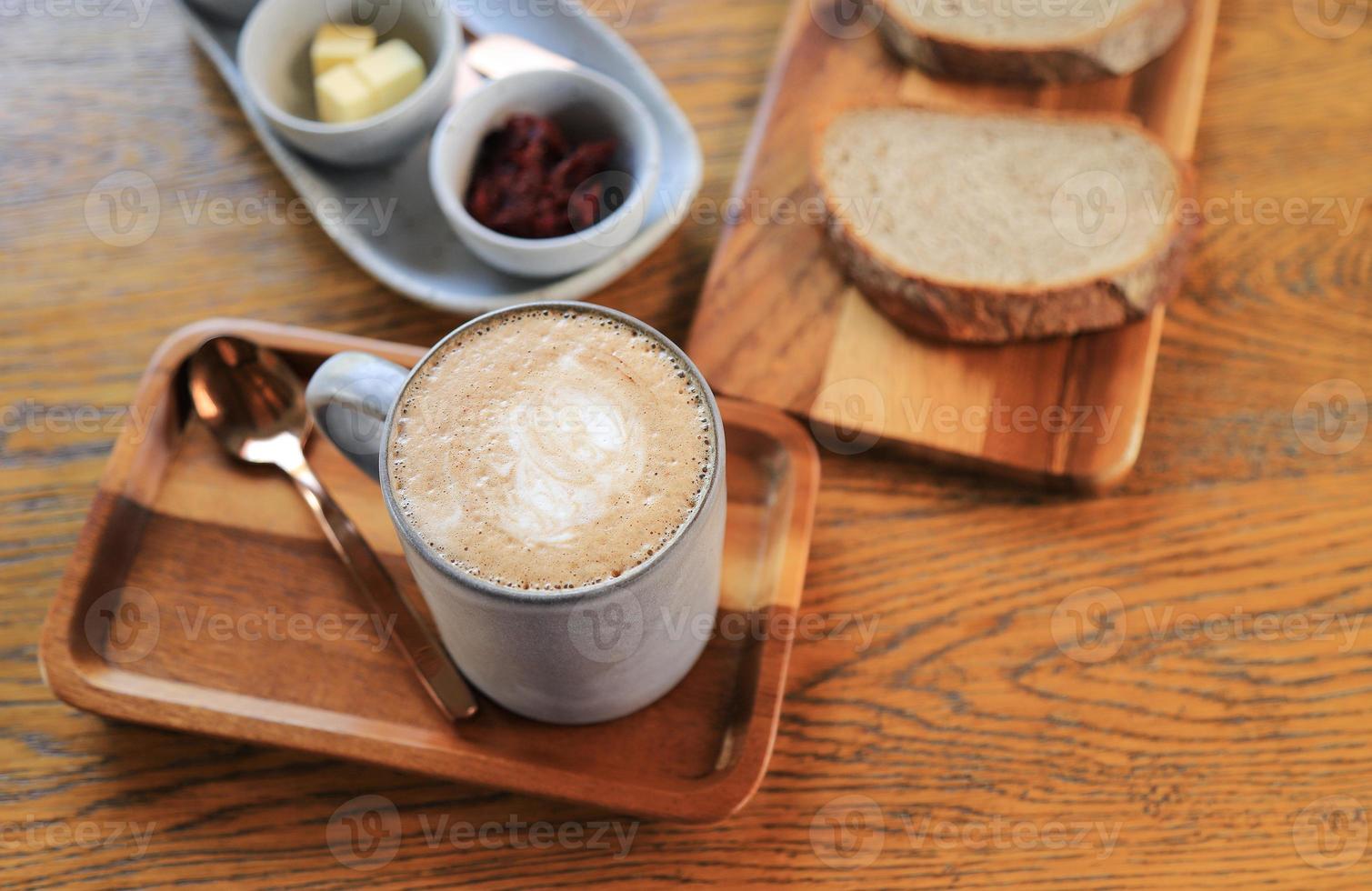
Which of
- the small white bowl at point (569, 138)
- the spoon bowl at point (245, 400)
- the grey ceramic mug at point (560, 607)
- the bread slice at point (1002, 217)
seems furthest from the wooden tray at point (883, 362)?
the spoon bowl at point (245, 400)

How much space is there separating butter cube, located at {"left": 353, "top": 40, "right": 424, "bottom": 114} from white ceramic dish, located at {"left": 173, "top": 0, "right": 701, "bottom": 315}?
0.06 m

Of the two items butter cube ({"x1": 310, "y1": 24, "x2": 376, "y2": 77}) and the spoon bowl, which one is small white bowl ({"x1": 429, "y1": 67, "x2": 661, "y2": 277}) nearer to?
butter cube ({"x1": 310, "y1": 24, "x2": 376, "y2": 77})

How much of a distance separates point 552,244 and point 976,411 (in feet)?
1.51

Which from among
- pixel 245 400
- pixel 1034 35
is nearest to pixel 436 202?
pixel 245 400

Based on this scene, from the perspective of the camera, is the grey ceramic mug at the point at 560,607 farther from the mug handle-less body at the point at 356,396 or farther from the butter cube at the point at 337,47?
the butter cube at the point at 337,47

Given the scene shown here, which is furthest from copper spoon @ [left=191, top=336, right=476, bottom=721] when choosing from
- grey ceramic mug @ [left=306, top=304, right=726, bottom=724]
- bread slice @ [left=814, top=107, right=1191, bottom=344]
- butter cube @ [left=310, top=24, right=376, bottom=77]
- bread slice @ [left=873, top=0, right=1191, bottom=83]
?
bread slice @ [left=873, top=0, right=1191, bottom=83]

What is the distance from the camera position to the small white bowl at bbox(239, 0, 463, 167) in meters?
1.19

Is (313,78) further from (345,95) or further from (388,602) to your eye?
(388,602)

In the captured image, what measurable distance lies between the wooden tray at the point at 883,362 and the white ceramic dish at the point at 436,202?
90 millimetres

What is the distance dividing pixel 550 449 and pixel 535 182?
1.67 ft

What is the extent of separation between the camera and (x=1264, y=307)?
1.21m

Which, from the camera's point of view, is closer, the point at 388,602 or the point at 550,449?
the point at 550,449

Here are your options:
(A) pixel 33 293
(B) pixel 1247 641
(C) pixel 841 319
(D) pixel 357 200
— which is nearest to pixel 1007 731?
(B) pixel 1247 641

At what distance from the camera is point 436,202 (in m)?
1.26
